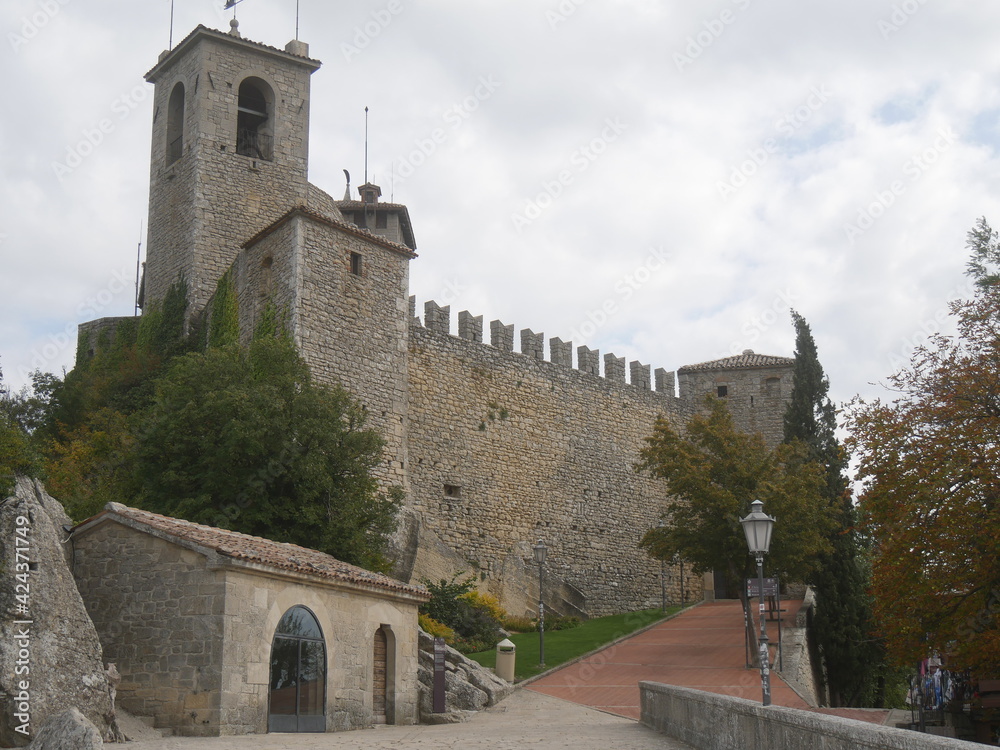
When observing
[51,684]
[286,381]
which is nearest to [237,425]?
[286,381]

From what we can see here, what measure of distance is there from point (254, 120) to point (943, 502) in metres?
23.5

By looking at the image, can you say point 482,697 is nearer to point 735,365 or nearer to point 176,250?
point 176,250

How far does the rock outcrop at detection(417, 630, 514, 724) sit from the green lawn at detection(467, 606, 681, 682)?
6.43 feet

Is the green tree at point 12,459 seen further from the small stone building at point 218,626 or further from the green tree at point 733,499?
the green tree at point 733,499

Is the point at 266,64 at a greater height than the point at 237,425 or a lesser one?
greater

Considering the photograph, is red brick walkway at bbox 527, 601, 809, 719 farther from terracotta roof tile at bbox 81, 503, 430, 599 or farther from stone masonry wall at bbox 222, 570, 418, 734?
terracotta roof tile at bbox 81, 503, 430, 599

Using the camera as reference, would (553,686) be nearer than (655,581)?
Yes

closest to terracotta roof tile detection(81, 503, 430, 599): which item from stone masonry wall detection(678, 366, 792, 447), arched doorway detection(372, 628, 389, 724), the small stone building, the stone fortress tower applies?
the small stone building

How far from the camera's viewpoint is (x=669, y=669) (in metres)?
22.0

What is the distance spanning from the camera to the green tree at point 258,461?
758 inches

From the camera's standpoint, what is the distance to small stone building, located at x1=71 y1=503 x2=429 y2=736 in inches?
507

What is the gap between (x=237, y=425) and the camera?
19.0 m

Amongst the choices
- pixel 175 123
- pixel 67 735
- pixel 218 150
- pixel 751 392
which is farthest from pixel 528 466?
pixel 67 735

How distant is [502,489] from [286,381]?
11292 millimetres
